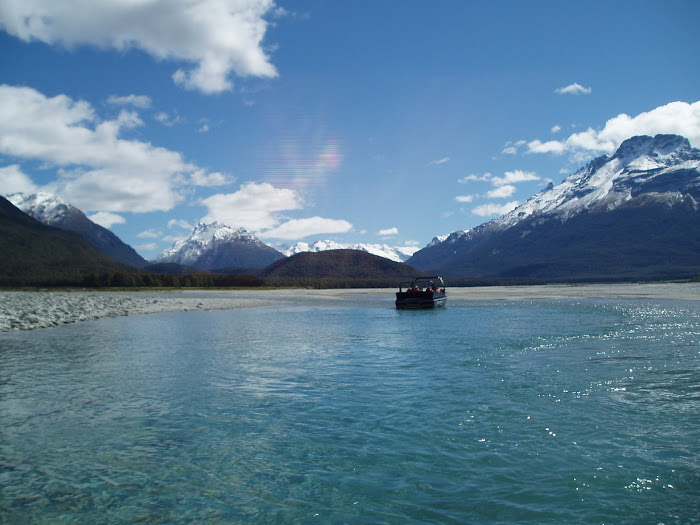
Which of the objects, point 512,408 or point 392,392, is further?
point 392,392

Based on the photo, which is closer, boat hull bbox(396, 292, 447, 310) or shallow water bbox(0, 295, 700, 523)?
shallow water bbox(0, 295, 700, 523)

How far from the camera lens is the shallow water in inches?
344

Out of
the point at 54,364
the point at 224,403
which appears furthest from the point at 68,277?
the point at 224,403

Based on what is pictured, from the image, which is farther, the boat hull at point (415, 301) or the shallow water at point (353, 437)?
the boat hull at point (415, 301)

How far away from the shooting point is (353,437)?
40.9 feet

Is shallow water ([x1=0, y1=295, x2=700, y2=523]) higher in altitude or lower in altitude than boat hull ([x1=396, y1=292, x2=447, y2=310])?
lower

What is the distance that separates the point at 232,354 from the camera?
26.9 m

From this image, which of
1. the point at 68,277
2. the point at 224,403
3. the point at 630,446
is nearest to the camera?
the point at 630,446

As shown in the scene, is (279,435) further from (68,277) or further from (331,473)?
(68,277)

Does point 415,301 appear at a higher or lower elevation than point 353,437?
higher

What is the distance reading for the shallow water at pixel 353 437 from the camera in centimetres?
873

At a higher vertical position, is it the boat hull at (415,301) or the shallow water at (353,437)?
the boat hull at (415,301)

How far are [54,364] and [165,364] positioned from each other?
5.30 meters

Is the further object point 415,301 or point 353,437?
point 415,301
